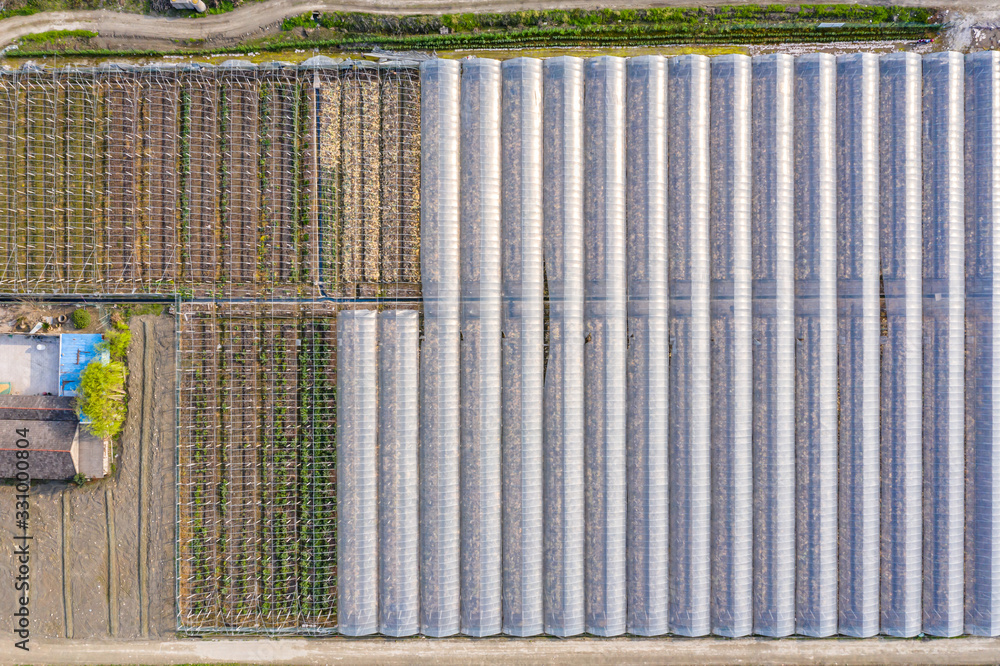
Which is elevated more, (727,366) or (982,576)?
(727,366)

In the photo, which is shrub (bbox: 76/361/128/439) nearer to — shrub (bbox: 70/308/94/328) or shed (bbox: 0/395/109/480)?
shed (bbox: 0/395/109/480)

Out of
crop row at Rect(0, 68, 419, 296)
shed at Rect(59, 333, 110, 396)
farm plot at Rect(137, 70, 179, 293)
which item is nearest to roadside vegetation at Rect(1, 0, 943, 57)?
crop row at Rect(0, 68, 419, 296)

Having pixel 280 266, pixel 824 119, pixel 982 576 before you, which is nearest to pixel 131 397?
pixel 280 266

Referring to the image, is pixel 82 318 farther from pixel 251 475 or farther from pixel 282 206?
pixel 251 475

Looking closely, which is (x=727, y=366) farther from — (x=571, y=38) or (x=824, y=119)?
(x=571, y=38)

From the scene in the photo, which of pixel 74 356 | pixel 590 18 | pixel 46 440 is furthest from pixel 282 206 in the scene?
pixel 590 18

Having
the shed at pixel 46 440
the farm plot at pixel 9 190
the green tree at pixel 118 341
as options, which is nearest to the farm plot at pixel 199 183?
the green tree at pixel 118 341

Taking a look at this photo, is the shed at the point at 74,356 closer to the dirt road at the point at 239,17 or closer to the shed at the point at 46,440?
the shed at the point at 46,440
